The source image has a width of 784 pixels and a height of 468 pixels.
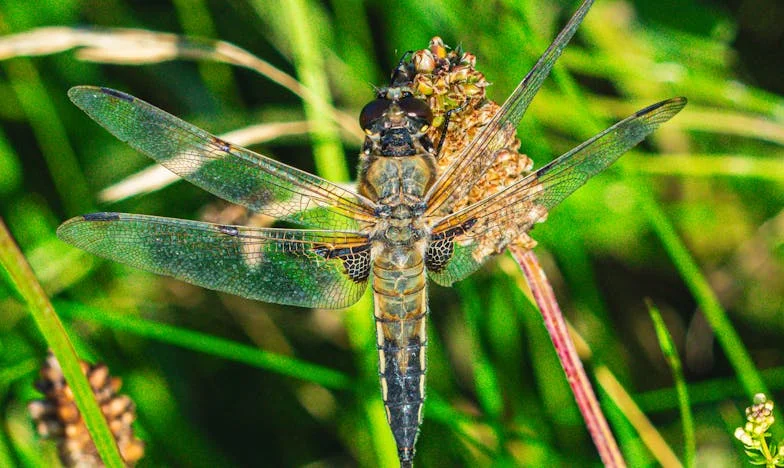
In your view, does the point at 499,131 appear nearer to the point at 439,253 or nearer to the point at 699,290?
the point at 439,253

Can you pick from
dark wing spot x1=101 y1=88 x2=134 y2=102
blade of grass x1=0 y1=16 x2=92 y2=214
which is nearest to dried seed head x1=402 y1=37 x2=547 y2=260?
dark wing spot x1=101 y1=88 x2=134 y2=102

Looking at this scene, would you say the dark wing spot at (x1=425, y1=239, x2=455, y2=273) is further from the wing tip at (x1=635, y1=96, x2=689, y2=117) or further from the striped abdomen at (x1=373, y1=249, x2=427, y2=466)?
the wing tip at (x1=635, y1=96, x2=689, y2=117)

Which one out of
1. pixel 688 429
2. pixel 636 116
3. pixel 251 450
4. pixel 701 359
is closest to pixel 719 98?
pixel 701 359

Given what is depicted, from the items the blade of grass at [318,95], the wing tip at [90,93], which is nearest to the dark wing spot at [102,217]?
the wing tip at [90,93]

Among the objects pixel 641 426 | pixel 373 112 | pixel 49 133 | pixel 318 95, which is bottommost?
pixel 641 426

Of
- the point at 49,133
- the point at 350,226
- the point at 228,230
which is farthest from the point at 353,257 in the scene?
the point at 49,133

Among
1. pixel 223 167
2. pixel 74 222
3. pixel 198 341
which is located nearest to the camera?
pixel 74 222
